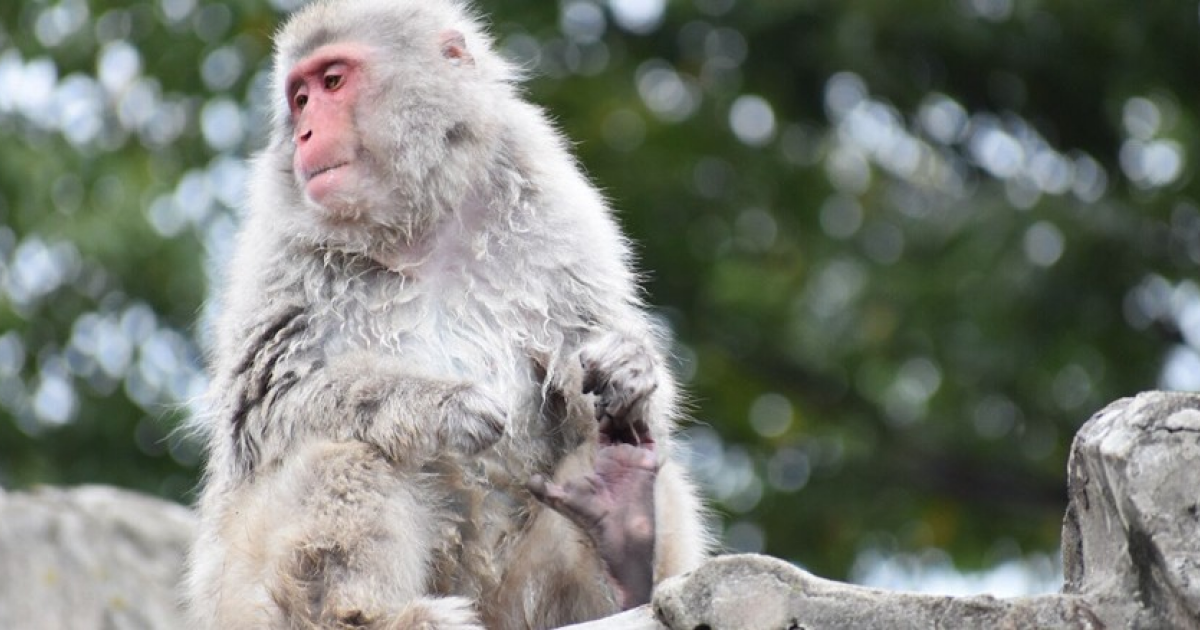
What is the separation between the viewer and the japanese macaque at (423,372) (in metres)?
4.51

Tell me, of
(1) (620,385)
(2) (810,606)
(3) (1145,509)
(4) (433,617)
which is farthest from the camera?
(1) (620,385)

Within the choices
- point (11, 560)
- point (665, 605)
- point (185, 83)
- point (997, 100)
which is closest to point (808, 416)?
point (997, 100)

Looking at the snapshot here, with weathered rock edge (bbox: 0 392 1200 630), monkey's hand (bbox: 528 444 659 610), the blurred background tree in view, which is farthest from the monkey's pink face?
the blurred background tree

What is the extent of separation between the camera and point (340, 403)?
468 centimetres

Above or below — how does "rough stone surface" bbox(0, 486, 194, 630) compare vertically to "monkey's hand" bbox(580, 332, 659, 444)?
below

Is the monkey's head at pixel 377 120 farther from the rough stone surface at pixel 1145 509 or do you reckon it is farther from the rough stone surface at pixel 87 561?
the rough stone surface at pixel 1145 509

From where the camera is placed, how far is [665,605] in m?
3.69

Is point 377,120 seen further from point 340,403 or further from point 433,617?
point 433,617

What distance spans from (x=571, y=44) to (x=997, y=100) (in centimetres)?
231

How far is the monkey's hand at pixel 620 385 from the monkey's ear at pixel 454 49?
1.05 m

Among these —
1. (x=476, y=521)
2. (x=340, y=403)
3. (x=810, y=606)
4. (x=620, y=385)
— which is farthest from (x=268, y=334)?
(x=810, y=606)

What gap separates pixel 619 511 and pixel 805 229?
6305 mm

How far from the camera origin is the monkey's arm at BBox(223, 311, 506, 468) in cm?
459

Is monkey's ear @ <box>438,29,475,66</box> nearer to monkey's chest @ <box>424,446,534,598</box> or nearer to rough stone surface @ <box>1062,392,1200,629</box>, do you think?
monkey's chest @ <box>424,446,534,598</box>
